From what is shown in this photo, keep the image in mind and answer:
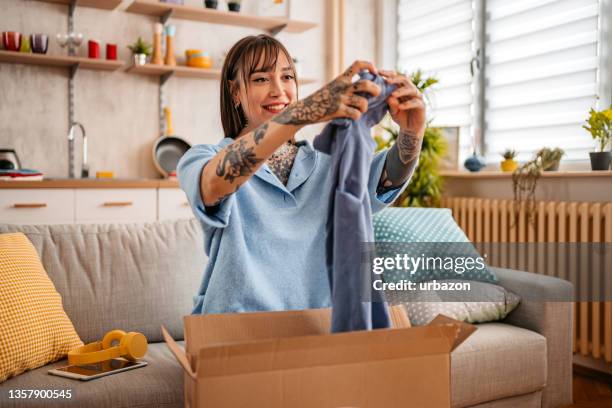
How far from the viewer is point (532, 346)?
203cm

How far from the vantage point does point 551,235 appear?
3.05 metres

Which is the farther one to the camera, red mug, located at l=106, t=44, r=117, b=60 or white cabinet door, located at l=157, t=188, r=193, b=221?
red mug, located at l=106, t=44, r=117, b=60

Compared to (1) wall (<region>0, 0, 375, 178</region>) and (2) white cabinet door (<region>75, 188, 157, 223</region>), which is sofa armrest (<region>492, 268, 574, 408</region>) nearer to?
(2) white cabinet door (<region>75, 188, 157, 223</region>)

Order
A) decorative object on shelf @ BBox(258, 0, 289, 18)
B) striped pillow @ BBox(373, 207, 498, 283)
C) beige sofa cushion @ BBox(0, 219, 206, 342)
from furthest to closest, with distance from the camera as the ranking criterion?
decorative object on shelf @ BBox(258, 0, 289, 18), striped pillow @ BBox(373, 207, 498, 283), beige sofa cushion @ BBox(0, 219, 206, 342)

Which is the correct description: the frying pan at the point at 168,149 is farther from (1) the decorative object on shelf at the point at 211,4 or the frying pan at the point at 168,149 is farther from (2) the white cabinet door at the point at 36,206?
(2) the white cabinet door at the point at 36,206

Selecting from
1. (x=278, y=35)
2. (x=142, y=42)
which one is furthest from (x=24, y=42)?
(x=278, y=35)

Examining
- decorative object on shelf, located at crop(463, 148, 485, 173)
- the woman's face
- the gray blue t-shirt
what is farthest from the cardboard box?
decorative object on shelf, located at crop(463, 148, 485, 173)

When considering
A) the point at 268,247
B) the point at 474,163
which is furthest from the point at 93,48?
the point at 268,247

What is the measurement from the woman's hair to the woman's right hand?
51cm

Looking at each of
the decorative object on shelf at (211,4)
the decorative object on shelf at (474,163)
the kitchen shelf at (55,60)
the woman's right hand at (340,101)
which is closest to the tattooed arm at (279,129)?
the woman's right hand at (340,101)

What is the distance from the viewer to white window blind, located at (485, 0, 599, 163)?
3350 millimetres

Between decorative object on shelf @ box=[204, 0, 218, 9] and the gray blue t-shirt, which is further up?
decorative object on shelf @ box=[204, 0, 218, 9]

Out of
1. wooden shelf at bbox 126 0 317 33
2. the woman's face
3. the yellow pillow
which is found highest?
wooden shelf at bbox 126 0 317 33

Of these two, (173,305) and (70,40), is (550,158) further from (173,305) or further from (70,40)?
(70,40)
